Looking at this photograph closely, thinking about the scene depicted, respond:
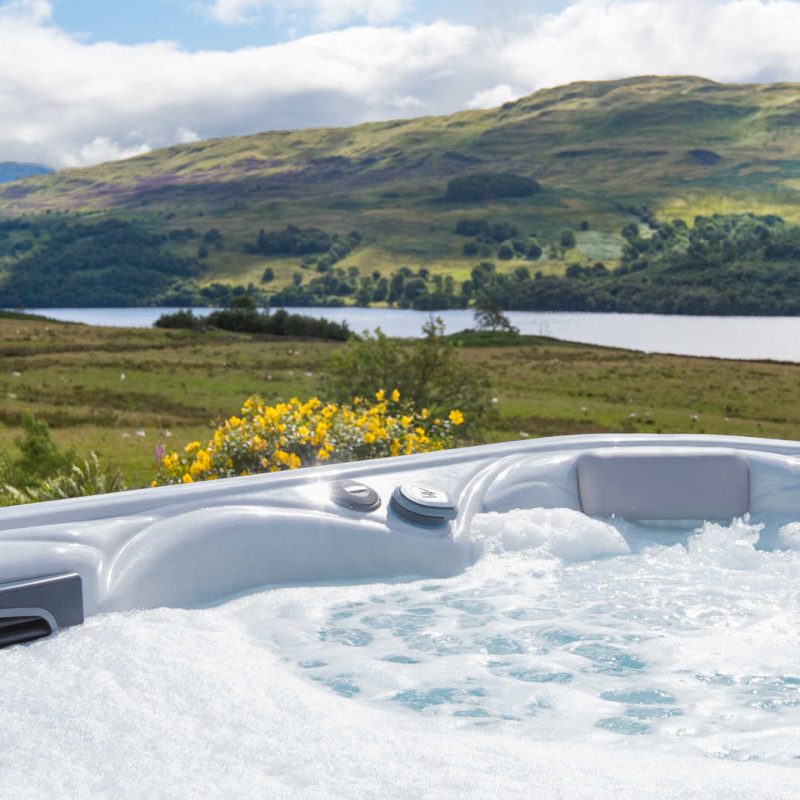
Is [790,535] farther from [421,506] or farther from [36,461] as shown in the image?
[36,461]

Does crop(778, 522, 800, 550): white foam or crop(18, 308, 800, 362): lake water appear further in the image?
crop(18, 308, 800, 362): lake water

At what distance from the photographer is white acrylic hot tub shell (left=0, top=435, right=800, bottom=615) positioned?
3418 mm

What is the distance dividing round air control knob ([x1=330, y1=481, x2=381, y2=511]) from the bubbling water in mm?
350

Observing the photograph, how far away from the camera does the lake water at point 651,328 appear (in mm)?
31047

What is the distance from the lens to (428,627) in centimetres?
373

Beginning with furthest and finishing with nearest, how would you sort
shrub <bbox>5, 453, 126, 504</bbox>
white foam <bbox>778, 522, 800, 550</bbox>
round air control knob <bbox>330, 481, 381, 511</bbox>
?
1. shrub <bbox>5, 453, 126, 504</bbox>
2. white foam <bbox>778, 522, 800, 550</bbox>
3. round air control knob <bbox>330, 481, 381, 511</bbox>

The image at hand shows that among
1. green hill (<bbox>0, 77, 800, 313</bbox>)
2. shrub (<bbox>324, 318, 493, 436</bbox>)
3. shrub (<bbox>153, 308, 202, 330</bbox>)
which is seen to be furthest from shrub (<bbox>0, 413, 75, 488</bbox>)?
green hill (<bbox>0, 77, 800, 313</bbox>)

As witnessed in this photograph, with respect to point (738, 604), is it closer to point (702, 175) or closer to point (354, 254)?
point (354, 254)

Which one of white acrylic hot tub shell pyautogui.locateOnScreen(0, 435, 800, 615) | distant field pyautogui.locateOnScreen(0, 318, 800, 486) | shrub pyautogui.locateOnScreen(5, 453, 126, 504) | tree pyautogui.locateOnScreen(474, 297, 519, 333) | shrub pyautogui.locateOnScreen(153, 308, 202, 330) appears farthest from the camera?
tree pyautogui.locateOnScreen(474, 297, 519, 333)

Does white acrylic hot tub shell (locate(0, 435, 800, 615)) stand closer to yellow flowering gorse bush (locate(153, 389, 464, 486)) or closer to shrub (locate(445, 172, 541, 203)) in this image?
yellow flowering gorse bush (locate(153, 389, 464, 486))

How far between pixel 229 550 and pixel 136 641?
68 cm

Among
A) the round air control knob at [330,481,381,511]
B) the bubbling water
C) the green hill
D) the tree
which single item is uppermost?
the green hill

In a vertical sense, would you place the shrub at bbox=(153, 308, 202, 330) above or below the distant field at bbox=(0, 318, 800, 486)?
above

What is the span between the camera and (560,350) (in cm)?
2578
